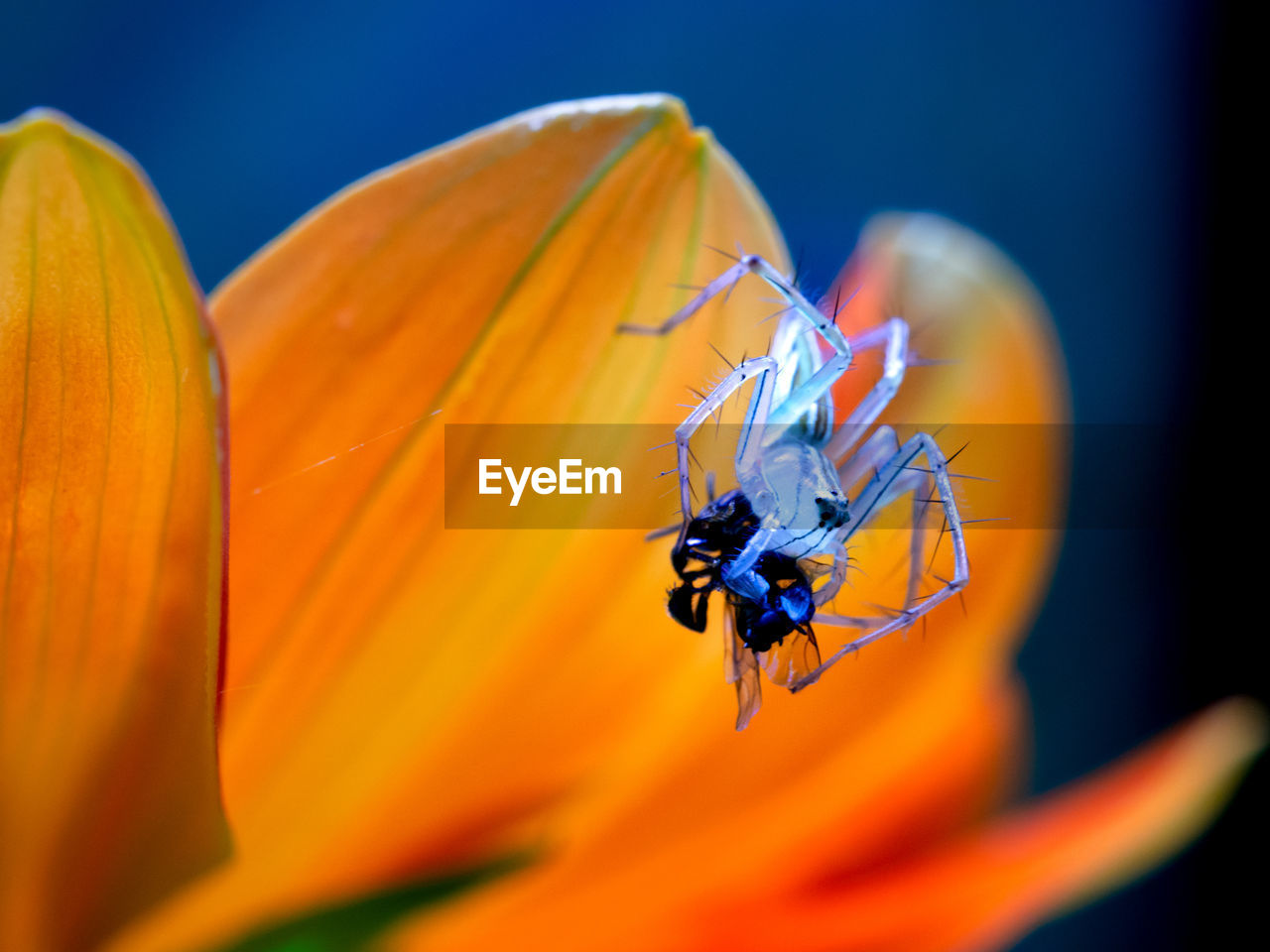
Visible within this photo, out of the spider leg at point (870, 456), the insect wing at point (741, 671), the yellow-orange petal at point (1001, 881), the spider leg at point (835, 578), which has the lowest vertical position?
the yellow-orange petal at point (1001, 881)

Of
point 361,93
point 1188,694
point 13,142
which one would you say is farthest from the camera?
point 1188,694

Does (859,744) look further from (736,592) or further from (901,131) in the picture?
(901,131)

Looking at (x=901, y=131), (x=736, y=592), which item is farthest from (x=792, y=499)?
(x=901, y=131)

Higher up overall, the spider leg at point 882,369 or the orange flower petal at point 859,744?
the spider leg at point 882,369

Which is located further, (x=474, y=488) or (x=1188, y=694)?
(x=1188, y=694)

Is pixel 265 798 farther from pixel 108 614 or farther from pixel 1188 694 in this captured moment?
pixel 1188 694

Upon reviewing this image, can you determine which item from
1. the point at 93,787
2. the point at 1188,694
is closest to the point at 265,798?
the point at 93,787
